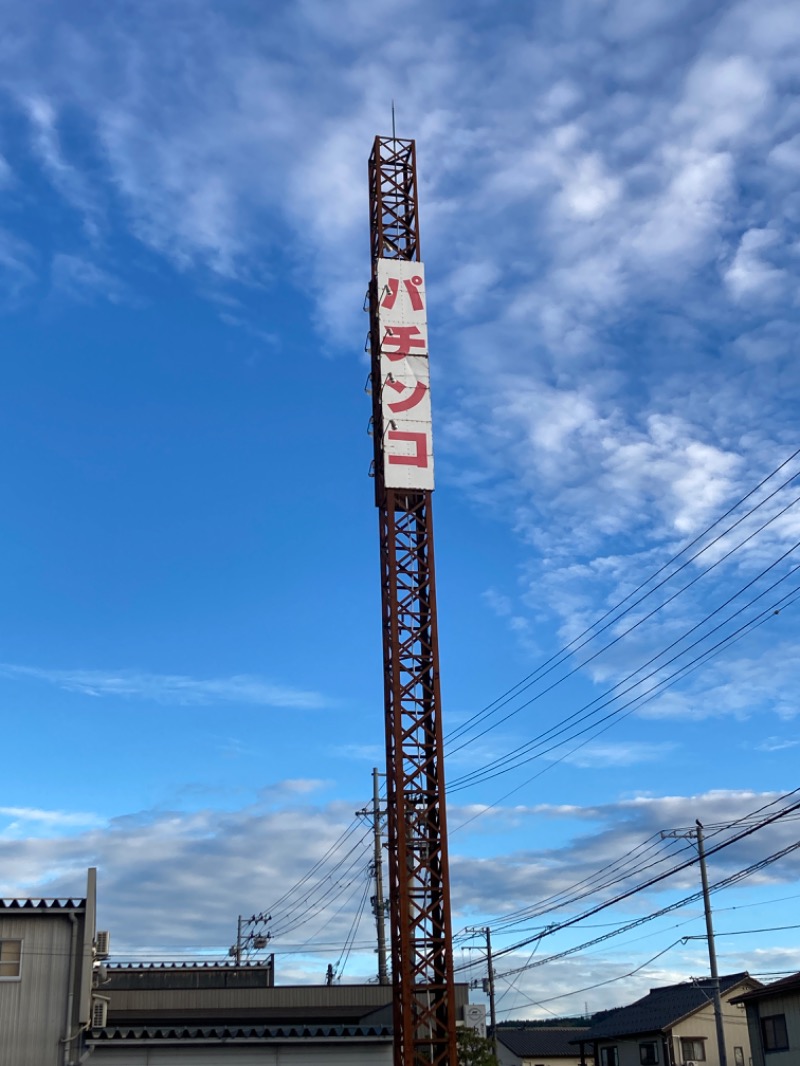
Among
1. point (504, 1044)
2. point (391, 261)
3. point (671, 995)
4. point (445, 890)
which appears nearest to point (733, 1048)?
point (671, 995)

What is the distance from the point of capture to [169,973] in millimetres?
56281

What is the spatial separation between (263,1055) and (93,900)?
6.25 metres

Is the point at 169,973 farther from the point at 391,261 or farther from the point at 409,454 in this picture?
the point at 391,261

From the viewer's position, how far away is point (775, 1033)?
41312mm

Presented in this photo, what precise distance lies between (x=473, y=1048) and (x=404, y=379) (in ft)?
78.3

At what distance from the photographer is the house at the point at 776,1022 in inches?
1569

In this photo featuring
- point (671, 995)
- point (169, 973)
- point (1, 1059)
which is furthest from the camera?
point (671, 995)

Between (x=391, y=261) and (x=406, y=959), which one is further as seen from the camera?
(x=391, y=261)

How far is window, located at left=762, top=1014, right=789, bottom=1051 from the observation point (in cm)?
4066

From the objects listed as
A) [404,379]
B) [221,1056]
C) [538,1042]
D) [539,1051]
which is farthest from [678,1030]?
[404,379]

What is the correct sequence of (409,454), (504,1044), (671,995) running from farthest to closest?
1. (504,1044)
2. (671,995)
3. (409,454)

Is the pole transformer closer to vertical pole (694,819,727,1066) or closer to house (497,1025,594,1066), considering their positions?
vertical pole (694,819,727,1066)

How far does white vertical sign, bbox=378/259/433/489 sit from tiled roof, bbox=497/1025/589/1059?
188 ft

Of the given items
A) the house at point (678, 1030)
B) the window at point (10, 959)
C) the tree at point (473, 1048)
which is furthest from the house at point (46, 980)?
the house at point (678, 1030)
